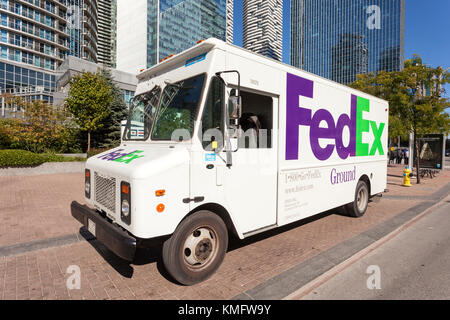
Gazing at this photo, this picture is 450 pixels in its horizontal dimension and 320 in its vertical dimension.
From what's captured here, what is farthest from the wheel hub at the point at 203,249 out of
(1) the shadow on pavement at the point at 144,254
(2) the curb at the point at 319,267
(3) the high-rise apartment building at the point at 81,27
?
(3) the high-rise apartment building at the point at 81,27

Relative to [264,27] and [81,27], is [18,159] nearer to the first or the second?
[81,27]

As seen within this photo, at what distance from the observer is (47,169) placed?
→ 14258 millimetres

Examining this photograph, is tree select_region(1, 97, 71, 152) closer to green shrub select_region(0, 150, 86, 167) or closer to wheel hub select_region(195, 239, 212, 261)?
green shrub select_region(0, 150, 86, 167)

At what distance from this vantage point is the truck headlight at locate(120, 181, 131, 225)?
8.89ft

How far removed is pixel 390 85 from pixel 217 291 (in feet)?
48.6

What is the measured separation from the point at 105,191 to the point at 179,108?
1.57 meters

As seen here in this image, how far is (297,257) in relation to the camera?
397 cm

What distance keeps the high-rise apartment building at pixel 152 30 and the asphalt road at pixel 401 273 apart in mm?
77878

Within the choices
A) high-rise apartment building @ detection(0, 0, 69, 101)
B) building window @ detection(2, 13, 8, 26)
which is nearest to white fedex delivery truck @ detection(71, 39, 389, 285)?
high-rise apartment building @ detection(0, 0, 69, 101)

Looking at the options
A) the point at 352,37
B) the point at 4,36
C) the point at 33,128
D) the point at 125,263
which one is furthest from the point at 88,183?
the point at 352,37

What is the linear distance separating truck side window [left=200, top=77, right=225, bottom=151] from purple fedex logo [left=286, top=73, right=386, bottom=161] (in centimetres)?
149

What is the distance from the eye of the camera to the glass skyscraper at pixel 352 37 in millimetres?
86625
